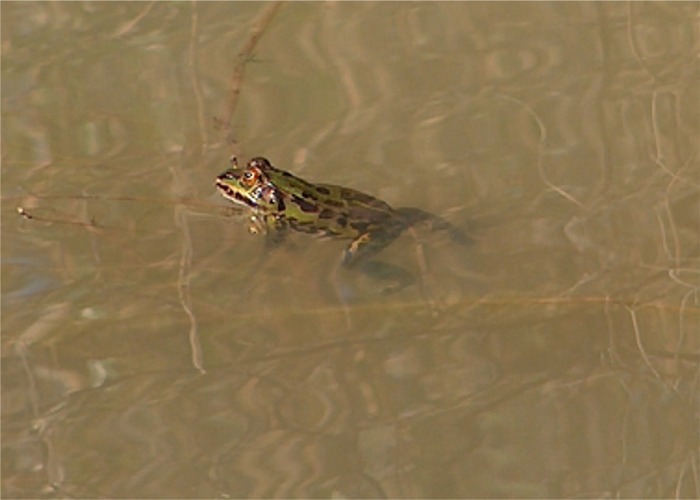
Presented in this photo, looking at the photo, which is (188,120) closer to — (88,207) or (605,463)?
(88,207)

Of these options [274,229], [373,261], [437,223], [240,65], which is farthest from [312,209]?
[240,65]

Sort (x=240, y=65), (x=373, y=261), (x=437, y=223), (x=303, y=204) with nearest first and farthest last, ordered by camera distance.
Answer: (x=303, y=204) → (x=373, y=261) → (x=437, y=223) → (x=240, y=65)

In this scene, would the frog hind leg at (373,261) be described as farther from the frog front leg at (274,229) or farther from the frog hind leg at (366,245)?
the frog front leg at (274,229)

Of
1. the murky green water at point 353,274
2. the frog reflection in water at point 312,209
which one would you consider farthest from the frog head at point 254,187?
the murky green water at point 353,274

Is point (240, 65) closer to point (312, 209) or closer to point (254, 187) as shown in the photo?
point (254, 187)

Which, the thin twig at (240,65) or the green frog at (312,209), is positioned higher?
the thin twig at (240,65)

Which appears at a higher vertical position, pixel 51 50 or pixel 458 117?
pixel 51 50

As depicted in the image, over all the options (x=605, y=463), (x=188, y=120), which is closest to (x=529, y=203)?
(x=605, y=463)

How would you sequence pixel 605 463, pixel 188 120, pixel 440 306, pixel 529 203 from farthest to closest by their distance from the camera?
pixel 188 120
pixel 529 203
pixel 440 306
pixel 605 463
